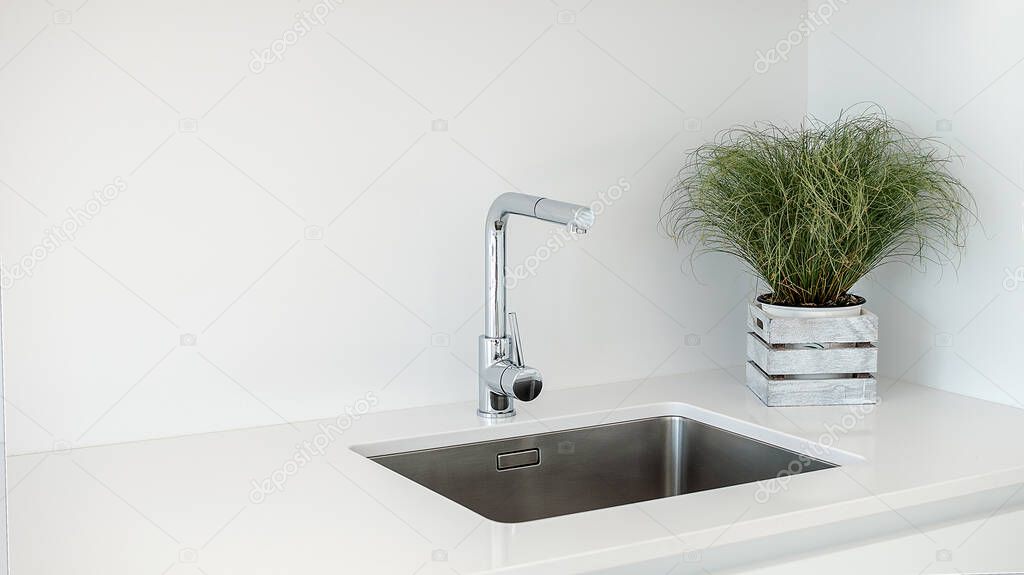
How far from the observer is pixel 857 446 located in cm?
122

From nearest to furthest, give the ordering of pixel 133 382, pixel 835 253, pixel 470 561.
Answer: pixel 470 561
pixel 133 382
pixel 835 253

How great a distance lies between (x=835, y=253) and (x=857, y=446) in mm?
296

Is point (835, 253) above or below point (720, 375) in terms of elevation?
above

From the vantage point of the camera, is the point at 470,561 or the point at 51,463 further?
the point at 51,463

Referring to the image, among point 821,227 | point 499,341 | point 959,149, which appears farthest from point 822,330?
point 499,341

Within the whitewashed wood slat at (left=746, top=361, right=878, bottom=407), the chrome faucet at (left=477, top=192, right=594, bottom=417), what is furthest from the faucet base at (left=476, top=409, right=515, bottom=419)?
the whitewashed wood slat at (left=746, top=361, right=878, bottom=407)

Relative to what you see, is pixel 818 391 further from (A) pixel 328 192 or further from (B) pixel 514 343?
(A) pixel 328 192

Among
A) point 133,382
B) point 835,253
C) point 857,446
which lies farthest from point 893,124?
point 133,382

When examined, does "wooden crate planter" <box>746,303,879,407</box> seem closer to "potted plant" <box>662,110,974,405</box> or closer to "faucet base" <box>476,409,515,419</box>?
"potted plant" <box>662,110,974,405</box>

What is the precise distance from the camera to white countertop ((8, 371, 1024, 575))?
89 cm

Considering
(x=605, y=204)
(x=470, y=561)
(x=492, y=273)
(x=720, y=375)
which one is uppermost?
(x=605, y=204)

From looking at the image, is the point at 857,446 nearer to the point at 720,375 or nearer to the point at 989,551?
the point at 989,551

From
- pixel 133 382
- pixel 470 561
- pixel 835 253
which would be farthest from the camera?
pixel 835 253

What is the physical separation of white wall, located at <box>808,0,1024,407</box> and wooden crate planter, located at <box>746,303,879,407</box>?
0.17 m
